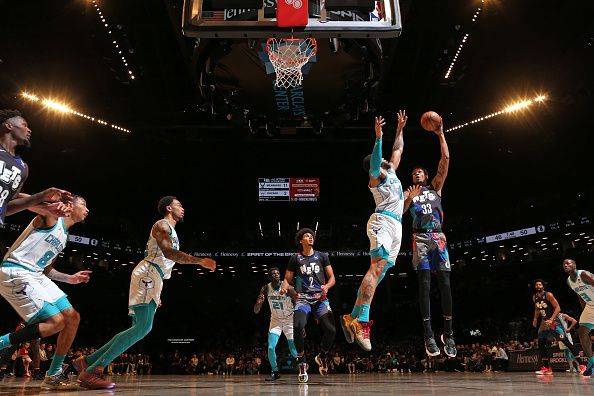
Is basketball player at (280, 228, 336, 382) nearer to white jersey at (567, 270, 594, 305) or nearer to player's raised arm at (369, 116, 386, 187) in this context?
player's raised arm at (369, 116, 386, 187)

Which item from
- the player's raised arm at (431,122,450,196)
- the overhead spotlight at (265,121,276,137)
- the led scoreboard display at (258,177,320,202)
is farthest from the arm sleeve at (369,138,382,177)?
the led scoreboard display at (258,177,320,202)

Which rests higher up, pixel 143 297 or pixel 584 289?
pixel 584 289

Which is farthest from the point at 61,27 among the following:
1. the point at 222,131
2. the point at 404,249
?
the point at 404,249

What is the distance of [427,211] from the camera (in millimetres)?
6562

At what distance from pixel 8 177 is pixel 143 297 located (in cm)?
206

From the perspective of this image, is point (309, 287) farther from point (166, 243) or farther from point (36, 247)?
point (36, 247)

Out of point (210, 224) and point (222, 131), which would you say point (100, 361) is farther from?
point (210, 224)

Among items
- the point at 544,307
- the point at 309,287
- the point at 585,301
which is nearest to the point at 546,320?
the point at 544,307

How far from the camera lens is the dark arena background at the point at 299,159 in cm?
1279

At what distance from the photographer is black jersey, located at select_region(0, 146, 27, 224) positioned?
13.3 feet

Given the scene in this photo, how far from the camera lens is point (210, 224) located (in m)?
28.8

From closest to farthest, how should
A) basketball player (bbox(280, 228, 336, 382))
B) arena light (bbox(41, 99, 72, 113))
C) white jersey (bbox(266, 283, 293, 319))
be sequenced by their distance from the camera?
basketball player (bbox(280, 228, 336, 382)) < white jersey (bbox(266, 283, 293, 319)) < arena light (bbox(41, 99, 72, 113))

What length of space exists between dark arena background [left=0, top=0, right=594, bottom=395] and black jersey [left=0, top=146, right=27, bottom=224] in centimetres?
314

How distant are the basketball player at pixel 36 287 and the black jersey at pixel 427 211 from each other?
3.98 m
